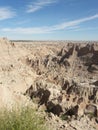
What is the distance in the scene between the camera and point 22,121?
13367 millimetres

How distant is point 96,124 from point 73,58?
5375 cm

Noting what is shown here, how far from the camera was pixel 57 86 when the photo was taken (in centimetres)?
5119

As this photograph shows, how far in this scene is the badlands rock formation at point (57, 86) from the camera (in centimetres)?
3023

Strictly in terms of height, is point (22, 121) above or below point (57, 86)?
above

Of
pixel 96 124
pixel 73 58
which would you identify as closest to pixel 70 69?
pixel 73 58

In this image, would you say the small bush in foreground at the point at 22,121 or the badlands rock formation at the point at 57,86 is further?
the badlands rock formation at the point at 57,86

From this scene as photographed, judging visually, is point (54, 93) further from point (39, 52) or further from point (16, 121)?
point (39, 52)

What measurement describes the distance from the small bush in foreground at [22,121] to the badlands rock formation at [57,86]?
3.14 feet

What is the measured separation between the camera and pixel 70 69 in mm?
77688

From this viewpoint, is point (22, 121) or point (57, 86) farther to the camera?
point (57, 86)

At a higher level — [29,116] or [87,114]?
[29,116]

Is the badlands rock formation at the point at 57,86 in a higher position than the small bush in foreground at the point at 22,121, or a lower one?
lower

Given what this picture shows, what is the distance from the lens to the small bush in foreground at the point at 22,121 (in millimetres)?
13258

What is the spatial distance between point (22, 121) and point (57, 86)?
37.9m
